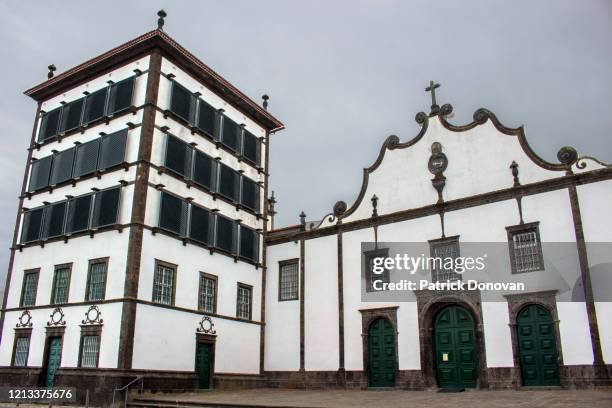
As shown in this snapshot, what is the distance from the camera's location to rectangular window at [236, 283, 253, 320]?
2461 centimetres

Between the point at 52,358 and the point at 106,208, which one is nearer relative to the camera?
the point at 52,358

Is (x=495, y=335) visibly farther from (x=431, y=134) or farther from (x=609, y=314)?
(x=431, y=134)

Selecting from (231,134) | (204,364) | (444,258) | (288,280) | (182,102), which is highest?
(182,102)

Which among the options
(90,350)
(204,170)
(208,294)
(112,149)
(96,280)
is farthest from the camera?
(204,170)

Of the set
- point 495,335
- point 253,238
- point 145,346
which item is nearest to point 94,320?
point 145,346

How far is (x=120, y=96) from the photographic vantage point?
22.6 m

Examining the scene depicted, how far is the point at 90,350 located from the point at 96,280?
8.39 feet

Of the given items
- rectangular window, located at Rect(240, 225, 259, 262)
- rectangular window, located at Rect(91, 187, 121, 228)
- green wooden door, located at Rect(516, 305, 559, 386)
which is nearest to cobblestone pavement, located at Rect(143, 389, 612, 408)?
green wooden door, located at Rect(516, 305, 559, 386)

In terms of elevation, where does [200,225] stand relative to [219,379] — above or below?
above

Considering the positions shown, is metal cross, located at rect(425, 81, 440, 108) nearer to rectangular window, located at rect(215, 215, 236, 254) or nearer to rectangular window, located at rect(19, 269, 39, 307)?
rectangular window, located at rect(215, 215, 236, 254)

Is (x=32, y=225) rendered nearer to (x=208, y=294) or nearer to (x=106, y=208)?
(x=106, y=208)

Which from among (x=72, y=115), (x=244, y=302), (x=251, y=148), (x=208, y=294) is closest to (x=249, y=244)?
(x=244, y=302)

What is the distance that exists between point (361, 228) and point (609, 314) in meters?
10.1

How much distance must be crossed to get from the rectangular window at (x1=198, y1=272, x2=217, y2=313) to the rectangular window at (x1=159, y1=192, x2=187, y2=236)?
229 centimetres
